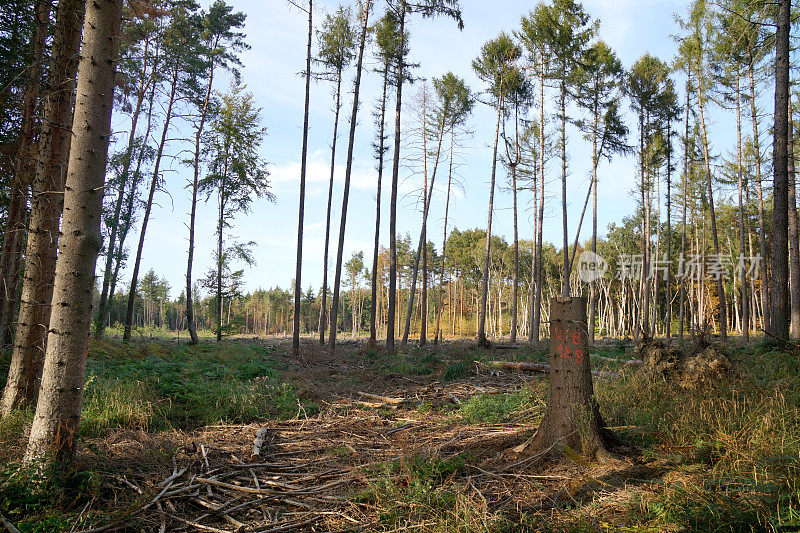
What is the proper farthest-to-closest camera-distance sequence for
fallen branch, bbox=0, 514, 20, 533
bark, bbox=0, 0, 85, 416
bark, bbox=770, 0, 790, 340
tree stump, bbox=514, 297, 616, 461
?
bark, bbox=770, 0, 790, 340
bark, bbox=0, 0, 85, 416
tree stump, bbox=514, 297, 616, 461
fallen branch, bbox=0, 514, 20, 533

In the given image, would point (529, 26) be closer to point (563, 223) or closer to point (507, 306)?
point (563, 223)

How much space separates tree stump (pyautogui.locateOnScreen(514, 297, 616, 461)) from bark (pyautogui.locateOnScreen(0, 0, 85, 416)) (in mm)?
5730

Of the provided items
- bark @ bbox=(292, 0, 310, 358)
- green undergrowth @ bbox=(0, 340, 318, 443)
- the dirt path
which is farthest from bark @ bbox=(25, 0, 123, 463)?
bark @ bbox=(292, 0, 310, 358)

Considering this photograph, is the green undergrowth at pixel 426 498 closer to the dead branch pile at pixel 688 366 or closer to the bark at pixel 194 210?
the dead branch pile at pixel 688 366

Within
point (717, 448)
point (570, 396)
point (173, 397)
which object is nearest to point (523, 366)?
point (570, 396)

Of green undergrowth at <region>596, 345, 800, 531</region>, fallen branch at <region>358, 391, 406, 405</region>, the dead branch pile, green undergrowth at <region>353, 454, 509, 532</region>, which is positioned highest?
the dead branch pile

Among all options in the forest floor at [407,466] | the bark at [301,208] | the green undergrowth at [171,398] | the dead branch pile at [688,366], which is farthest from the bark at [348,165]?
the dead branch pile at [688,366]

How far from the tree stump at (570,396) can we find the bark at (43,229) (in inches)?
226

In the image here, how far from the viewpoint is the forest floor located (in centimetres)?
290

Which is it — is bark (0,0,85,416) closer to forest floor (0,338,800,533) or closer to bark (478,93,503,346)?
forest floor (0,338,800,533)

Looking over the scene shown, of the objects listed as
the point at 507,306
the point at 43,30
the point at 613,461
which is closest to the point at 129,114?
the point at 43,30

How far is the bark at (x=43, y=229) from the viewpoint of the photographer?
5016 mm

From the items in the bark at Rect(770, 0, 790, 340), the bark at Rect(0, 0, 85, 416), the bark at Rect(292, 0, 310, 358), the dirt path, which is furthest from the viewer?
the bark at Rect(292, 0, 310, 358)

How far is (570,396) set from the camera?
13.8ft
